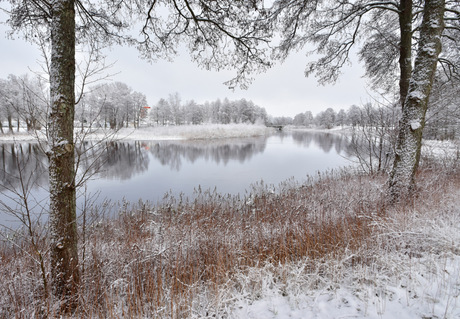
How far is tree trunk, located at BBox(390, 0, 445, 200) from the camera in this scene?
3768 mm

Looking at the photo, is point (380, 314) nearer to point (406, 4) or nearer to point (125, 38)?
point (125, 38)

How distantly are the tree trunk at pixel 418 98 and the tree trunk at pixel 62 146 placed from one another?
560 centimetres

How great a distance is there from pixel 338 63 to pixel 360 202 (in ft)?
14.2

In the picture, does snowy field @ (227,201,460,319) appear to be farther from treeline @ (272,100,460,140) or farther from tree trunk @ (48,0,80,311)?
treeline @ (272,100,460,140)

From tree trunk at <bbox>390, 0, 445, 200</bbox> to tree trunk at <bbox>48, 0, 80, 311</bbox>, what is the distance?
5.60 m

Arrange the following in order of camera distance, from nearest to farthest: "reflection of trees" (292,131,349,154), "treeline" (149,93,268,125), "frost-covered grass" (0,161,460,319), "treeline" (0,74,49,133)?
1. "treeline" (0,74,49,133)
2. "frost-covered grass" (0,161,460,319)
3. "reflection of trees" (292,131,349,154)
4. "treeline" (149,93,268,125)

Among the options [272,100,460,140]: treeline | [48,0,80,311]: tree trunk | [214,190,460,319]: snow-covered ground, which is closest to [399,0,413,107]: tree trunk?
[272,100,460,140]: treeline

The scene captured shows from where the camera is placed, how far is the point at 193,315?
6.61 feet

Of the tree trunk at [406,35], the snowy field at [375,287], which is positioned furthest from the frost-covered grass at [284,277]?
the tree trunk at [406,35]

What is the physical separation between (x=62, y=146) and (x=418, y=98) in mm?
5767

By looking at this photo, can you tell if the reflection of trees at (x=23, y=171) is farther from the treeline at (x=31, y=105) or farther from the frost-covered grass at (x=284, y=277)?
the frost-covered grass at (x=284, y=277)

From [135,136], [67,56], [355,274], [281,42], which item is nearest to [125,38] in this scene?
[67,56]

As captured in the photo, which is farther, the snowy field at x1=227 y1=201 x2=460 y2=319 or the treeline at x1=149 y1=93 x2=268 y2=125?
the treeline at x1=149 y1=93 x2=268 y2=125

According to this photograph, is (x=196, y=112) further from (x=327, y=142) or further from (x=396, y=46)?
(x=396, y=46)
